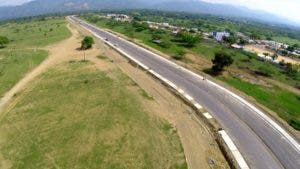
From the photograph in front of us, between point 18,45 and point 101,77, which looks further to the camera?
point 18,45

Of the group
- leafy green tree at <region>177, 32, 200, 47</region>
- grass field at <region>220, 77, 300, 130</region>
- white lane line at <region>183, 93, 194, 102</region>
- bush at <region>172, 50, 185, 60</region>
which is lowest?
grass field at <region>220, 77, 300, 130</region>

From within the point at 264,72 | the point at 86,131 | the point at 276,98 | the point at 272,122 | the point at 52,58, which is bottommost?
the point at 276,98

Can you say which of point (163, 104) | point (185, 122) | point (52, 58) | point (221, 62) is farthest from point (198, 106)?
point (52, 58)

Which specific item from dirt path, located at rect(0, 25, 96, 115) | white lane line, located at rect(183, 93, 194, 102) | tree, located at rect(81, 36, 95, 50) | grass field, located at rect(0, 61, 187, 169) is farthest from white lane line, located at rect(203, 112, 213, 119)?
tree, located at rect(81, 36, 95, 50)

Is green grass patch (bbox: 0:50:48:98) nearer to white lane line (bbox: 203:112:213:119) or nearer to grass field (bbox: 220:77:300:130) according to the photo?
white lane line (bbox: 203:112:213:119)

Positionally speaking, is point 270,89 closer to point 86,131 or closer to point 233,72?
point 233,72

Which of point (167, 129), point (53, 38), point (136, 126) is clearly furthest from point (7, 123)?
point (53, 38)

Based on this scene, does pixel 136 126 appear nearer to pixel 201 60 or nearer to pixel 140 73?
pixel 140 73
